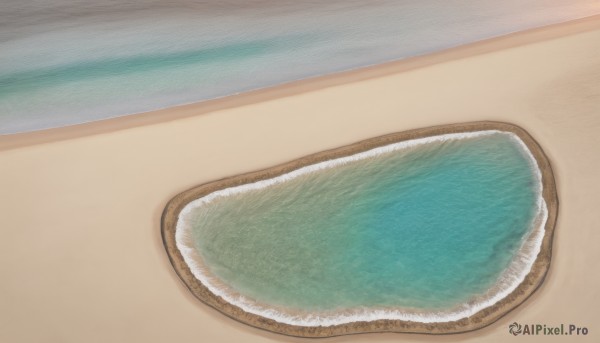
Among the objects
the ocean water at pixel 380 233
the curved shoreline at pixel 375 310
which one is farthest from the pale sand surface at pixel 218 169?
the ocean water at pixel 380 233

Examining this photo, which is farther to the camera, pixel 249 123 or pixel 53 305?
pixel 249 123

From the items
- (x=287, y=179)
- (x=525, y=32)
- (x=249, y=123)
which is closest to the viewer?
(x=287, y=179)

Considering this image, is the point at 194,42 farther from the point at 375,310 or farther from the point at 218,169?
the point at 375,310

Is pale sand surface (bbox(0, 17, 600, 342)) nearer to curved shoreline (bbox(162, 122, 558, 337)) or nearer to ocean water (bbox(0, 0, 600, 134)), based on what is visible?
curved shoreline (bbox(162, 122, 558, 337))

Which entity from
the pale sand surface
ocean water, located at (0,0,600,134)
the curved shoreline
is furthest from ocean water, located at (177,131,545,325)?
ocean water, located at (0,0,600,134)

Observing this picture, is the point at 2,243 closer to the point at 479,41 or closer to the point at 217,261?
the point at 217,261

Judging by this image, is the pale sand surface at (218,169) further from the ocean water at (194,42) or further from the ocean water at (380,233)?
the ocean water at (194,42)

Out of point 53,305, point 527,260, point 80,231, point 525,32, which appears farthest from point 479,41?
point 53,305
